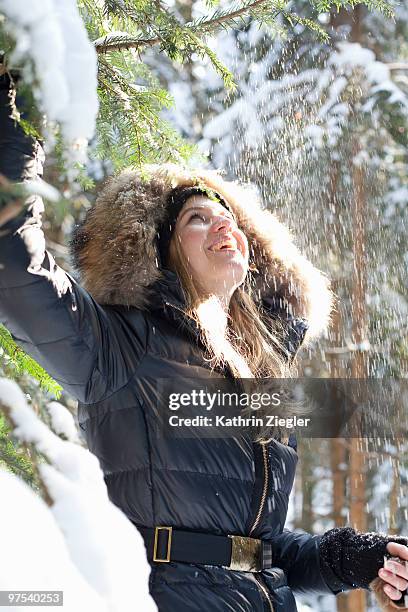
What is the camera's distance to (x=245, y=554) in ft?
5.88

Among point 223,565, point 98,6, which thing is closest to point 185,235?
point 98,6

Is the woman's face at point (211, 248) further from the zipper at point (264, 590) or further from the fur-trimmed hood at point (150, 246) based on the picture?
the zipper at point (264, 590)

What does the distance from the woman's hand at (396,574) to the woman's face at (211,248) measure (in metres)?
0.86

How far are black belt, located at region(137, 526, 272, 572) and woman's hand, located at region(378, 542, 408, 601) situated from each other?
1.43 feet

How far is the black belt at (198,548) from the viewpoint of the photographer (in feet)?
5.59

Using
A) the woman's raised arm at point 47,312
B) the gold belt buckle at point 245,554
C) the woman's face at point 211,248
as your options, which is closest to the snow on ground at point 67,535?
the woman's raised arm at point 47,312

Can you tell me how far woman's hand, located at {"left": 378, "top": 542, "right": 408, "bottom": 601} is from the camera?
2002 millimetres

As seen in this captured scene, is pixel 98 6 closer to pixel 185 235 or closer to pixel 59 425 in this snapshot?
pixel 185 235

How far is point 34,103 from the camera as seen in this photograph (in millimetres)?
1047

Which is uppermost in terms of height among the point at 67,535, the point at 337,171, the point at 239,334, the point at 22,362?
the point at 337,171

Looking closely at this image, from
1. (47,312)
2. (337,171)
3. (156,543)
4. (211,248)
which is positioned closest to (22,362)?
(47,312)

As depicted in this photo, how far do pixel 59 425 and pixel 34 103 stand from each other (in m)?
0.51

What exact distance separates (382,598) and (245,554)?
1.62ft

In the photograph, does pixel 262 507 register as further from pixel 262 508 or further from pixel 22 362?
pixel 22 362
